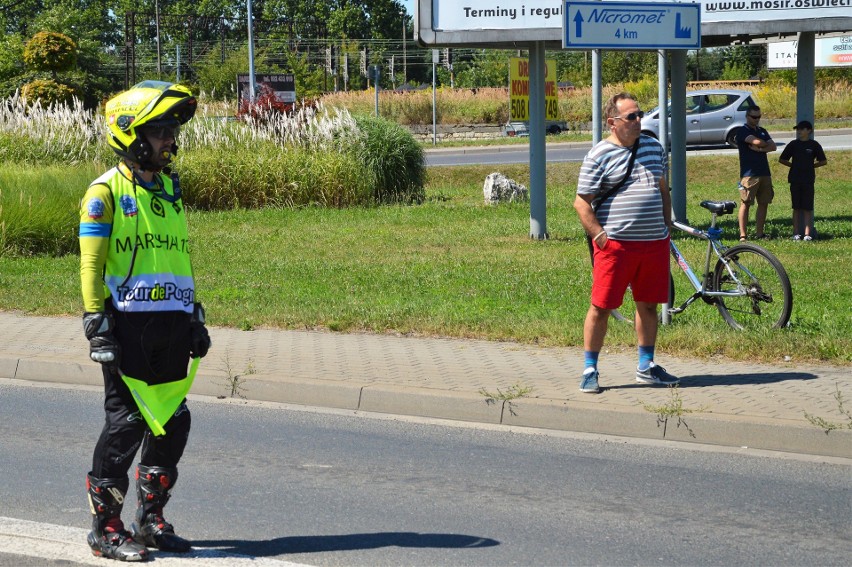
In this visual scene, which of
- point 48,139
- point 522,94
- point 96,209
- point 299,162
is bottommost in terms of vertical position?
point 299,162

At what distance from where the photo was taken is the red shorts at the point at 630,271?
744 centimetres

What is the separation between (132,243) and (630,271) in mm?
3723

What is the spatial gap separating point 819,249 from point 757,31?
3.20 m

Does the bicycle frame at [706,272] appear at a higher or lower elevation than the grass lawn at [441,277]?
higher

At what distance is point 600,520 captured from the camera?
552 centimetres

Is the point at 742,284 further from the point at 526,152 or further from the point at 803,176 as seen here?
the point at 526,152

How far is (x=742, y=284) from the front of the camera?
926 cm

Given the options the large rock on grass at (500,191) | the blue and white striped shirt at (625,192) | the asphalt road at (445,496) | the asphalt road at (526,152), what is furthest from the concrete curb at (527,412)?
the asphalt road at (526,152)

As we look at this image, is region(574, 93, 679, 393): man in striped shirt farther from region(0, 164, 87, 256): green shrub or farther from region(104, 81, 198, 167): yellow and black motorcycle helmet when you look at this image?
region(0, 164, 87, 256): green shrub

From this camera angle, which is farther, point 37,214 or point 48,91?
point 48,91

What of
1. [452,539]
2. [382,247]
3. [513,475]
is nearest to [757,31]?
[382,247]

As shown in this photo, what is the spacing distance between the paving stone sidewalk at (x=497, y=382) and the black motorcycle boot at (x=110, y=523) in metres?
3.12

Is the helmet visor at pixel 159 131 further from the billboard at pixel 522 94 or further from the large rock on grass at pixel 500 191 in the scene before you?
the large rock on grass at pixel 500 191

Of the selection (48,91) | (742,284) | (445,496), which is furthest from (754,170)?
(48,91)
